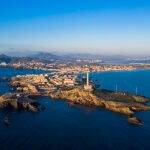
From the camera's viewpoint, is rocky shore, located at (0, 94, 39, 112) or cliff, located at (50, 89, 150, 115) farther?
rocky shore, located at (0, 94, 39, 112)

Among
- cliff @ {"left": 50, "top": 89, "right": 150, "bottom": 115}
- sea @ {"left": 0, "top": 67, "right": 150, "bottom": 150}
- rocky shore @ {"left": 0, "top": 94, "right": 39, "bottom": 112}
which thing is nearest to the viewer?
sea @ {"left": 0, "top": 67, "right": 150, "bottom": 150}

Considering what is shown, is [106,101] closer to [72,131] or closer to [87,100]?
[87,100]

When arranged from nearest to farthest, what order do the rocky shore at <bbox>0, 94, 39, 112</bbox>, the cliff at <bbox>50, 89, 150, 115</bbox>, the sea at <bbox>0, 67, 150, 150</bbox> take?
the sea at <bbox>0, 67, 150, 150</bbox> < the cliff at <bbox>50, 89, 150, 115</bbox> < the rocky shore at <bbox>0, 94, 39, 112</bbox>

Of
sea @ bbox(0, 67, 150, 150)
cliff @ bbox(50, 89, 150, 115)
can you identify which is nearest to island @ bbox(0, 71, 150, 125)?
cliff @ bbox(50, 89, 150, 115)

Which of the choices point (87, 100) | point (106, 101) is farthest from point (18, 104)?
point (106, 101)

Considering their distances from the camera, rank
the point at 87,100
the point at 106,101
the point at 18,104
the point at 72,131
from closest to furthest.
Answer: the point at 72,131
the point at 18,104
the point at 106,101
the point at 87,100

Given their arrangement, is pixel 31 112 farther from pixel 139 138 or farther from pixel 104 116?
pixel 139 138

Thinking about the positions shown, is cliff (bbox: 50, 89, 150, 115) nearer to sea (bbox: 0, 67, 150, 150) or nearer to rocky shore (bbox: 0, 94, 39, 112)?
sea (bbox: 0, 67, 150, 150)

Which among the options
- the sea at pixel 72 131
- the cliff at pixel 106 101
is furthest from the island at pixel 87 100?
the sea at pixel 72 131

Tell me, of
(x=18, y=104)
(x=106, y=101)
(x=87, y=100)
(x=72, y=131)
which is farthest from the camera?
(x=87, y=100)

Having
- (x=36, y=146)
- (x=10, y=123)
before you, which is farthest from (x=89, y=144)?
(x=10, y=123)
